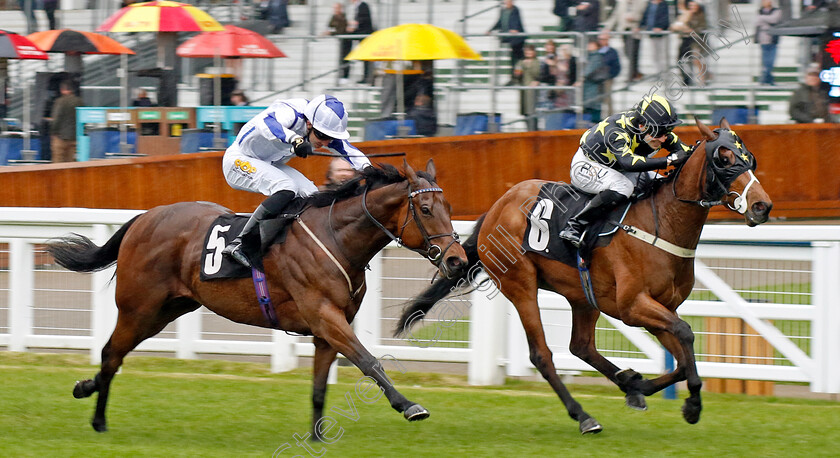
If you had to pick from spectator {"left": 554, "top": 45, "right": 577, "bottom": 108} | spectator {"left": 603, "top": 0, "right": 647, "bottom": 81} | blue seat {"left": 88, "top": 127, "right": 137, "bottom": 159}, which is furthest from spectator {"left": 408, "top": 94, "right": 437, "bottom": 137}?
blue seat {"left": 88, "top": 127, "right": 137, "bottom": 159}

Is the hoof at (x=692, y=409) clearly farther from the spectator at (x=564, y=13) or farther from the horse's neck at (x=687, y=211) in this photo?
the spectator at (x=564, y=13)

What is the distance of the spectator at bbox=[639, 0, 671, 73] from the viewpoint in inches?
486

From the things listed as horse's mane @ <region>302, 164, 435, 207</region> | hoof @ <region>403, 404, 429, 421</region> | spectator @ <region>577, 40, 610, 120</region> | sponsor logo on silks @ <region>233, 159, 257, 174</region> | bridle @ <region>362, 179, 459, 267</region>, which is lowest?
hoof @ <region>403, 404, 429, 421</region>

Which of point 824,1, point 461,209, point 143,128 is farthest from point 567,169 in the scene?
point 143,128

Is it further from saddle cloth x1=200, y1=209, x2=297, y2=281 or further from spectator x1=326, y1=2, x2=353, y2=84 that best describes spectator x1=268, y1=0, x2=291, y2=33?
saddle cloth x1=200, y1=209, x2=297, y2=281

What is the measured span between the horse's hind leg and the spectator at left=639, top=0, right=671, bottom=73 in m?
6.34

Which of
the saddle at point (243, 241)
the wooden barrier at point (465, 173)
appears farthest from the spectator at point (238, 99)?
the saddle at point (243, 241)

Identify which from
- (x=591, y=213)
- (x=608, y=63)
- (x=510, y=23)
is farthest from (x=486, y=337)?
(x=510, y=23)

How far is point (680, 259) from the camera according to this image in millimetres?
5992

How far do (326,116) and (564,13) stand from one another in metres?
8.10

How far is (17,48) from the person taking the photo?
44.5ft

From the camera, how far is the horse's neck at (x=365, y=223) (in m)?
5.66

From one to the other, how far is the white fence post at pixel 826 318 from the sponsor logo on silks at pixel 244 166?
A: 3.37 metres

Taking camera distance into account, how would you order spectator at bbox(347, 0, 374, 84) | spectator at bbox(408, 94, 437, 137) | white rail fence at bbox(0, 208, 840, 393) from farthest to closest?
spectator at bbox(347, 0, 374, 84) < spectator at bbox(408, 94, 437, 137) < white rail fence at bbox(0, 208, 840, 393)
